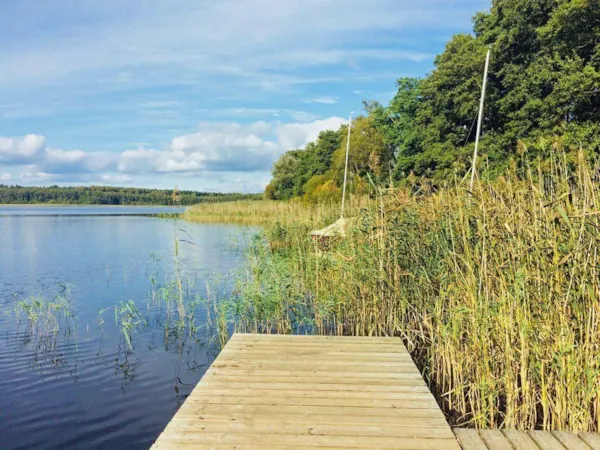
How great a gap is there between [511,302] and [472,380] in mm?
861

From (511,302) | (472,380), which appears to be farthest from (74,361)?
(511,302)

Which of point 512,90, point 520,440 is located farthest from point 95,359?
point 512,90

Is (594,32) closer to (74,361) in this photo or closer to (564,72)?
(564,72)

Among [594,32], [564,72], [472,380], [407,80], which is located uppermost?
[407,80]

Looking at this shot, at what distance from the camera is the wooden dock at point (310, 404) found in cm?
248

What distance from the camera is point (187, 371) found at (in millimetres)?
5352

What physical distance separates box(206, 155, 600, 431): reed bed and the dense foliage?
278 inches

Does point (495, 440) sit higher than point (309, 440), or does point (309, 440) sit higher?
point (309, 440)

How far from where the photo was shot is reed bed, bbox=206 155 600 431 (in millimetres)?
2805

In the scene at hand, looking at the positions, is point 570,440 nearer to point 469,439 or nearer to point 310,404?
point 469,439

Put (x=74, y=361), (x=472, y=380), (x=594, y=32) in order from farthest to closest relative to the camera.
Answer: (x=594, y=32), (x=74, y=361), (x=472, y=380)

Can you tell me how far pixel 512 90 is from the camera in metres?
17.8

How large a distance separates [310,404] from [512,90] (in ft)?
59.1

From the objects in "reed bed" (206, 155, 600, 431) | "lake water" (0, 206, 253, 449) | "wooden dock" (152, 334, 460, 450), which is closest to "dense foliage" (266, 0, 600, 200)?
"lake water" (0, 206, 253, 449)
